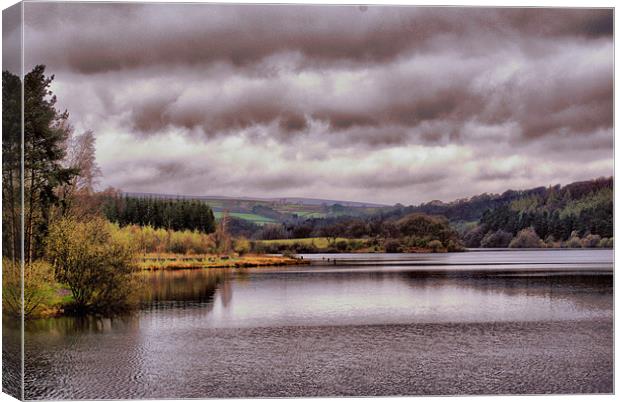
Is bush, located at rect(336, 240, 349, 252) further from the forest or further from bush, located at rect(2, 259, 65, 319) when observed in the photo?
bush, located at rect(2, 259, 65, 319)

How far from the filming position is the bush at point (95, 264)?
18188 millimetres

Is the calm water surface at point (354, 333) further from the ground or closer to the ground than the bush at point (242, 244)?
closer to the ground

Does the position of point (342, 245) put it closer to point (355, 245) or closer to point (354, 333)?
point (355, 245)

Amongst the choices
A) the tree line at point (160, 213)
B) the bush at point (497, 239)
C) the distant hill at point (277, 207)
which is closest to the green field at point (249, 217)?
the distant hill at point (277, 207)

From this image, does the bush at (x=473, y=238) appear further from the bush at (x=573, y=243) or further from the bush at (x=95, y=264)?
the bush at (x=95, y=264)

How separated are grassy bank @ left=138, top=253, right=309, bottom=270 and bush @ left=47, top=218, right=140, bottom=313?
1.18 ft

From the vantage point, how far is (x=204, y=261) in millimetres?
18906

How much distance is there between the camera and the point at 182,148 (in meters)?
18.5

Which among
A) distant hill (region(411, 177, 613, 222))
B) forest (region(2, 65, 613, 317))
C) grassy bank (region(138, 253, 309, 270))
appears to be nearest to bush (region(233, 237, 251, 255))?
forest (region(2, 65, 613, 317))

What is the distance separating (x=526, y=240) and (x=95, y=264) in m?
8.63

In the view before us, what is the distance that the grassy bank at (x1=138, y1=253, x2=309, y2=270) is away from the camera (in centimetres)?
1873

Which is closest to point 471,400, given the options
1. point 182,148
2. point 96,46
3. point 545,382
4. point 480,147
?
point 545,382

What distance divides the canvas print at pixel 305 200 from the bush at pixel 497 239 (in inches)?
2.7

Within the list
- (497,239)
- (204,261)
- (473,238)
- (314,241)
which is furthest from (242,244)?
(497,239)
